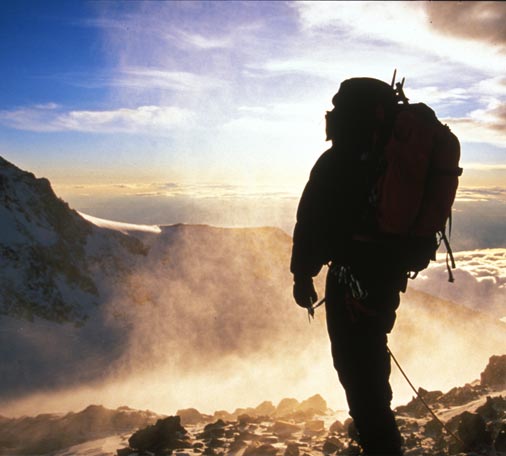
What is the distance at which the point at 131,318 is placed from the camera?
84.1 m

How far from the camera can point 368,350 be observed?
4156mm

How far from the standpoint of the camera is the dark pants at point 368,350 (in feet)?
13.5

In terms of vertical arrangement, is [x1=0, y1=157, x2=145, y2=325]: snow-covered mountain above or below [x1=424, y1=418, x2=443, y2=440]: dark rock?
below

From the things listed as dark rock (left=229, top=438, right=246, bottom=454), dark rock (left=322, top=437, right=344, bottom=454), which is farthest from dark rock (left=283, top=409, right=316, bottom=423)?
dark rock (left=322, top=437, right=344, bottom=454)

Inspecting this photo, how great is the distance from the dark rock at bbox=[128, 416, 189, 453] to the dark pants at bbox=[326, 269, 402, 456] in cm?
459

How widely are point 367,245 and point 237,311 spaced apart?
3551 inches

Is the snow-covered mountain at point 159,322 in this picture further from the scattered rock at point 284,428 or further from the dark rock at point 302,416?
the scattered rock at point 284,428

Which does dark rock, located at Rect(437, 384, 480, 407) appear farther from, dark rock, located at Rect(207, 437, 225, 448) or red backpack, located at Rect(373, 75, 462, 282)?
red backpack, located at Rect(373, 75, 462, 282)

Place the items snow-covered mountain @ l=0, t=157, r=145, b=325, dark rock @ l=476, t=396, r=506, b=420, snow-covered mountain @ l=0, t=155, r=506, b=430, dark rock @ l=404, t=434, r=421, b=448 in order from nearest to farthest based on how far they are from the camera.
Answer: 1. dark rock @ l=404, t=434, r=421, b=448
2. dark rock @ l=476, t=396, r=506, b=420
3. snow-covered mountain @ l=0, t=155, r=506, b=430
4. snow-covered mountain @ l=0, t=157, r=145, b=325

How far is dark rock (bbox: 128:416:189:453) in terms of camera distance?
25.7ft

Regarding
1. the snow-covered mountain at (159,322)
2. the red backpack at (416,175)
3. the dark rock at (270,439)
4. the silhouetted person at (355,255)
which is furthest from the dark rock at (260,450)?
the snow-covered mountain at (159,322)

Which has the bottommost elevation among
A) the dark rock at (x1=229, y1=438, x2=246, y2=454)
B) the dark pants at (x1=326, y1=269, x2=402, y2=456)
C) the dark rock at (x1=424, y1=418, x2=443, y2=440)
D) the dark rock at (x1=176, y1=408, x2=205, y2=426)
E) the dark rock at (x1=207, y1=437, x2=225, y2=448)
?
the dark rock at (x1=176, y1=408, x2=205, y2=426)

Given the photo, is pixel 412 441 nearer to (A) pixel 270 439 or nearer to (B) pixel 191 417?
(A) pixel 270 439

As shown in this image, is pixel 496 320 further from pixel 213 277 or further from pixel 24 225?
pixel 24 225
